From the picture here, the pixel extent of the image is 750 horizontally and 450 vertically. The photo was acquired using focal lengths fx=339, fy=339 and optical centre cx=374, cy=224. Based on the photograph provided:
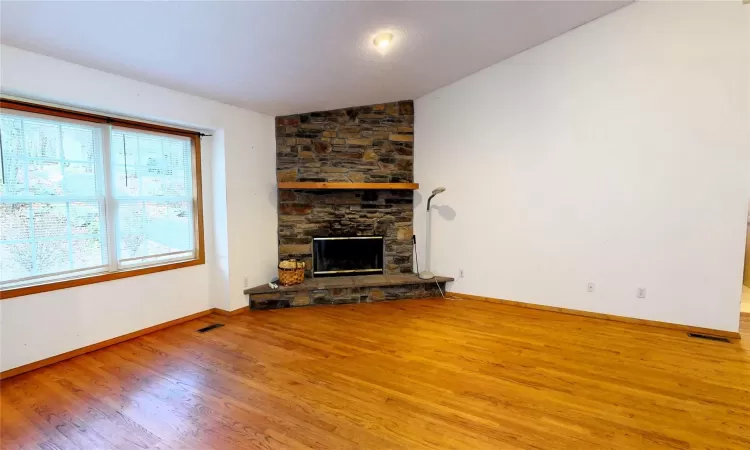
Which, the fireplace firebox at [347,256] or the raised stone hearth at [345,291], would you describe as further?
the fireplace firebox at [347,256]

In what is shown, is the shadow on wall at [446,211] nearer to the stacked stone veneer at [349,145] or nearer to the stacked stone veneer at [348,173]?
the stacked stone veneer at [348,173]

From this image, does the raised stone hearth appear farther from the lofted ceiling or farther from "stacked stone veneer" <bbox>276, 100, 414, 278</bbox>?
the lofted ceiling

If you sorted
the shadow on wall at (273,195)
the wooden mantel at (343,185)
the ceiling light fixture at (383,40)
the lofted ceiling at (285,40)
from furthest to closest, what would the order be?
the shadow on wall at (273,195) → the wooden mantel at (343,185) → the ceiling light fixture at (383,40) → the lofted ceiling at (285,40)

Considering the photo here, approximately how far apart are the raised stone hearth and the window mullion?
4.37 ft

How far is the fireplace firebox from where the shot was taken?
456 cm

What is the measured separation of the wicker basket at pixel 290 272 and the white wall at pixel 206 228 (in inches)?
11.0

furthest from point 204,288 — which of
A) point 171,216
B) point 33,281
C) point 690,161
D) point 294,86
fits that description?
point 690,161

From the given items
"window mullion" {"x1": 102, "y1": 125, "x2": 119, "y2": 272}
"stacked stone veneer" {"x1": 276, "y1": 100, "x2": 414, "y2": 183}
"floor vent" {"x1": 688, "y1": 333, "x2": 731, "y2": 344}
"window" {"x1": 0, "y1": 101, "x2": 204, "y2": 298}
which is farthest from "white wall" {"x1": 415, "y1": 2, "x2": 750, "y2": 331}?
"window mullion" {"x1": 102, "y1": 125, "x2": 119, "y2": 272}

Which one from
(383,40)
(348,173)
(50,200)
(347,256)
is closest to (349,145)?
(348,173)

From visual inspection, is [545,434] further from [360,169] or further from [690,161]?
[360,169]

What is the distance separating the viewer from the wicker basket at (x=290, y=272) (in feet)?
13.5

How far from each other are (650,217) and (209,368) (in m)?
4.32

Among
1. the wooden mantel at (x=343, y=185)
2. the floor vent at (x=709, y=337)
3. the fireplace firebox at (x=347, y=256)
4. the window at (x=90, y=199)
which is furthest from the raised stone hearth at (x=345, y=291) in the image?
the floor vent at (x=709, y=337)

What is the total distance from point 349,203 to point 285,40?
2314 mm
